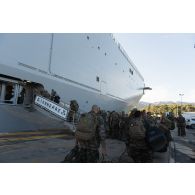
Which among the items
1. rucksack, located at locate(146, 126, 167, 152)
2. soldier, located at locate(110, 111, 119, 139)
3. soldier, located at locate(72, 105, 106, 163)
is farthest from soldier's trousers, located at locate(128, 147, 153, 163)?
soldier, located at locate(110, 111, 119, 139)

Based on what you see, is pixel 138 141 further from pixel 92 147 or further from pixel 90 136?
pixel 90 136

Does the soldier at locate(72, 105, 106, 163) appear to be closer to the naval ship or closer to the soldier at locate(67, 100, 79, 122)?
the naval ship

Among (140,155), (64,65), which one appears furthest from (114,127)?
(140,155)

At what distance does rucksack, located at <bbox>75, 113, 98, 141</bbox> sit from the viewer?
16.4 ft

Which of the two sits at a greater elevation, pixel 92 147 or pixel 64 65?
pixel 64 65

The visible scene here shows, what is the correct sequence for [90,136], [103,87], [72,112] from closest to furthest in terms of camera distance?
[90,136]
[72,112]
[103,87]

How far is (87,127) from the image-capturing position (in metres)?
5.02

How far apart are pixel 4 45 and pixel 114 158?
449 centimetres

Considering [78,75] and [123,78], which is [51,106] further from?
[123,78]

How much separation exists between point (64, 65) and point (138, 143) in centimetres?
628

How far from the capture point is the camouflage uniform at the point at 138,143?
609 centimetres

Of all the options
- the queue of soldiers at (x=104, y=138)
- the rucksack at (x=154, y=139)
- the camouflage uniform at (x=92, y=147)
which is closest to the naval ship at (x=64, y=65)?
the queue of soldiers at (x=104, y=138)

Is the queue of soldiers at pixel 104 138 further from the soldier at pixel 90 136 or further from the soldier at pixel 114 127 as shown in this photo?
the soldier at pixel 114 127

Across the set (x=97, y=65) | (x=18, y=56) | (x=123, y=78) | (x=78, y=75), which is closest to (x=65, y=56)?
(x=78, y=75)
